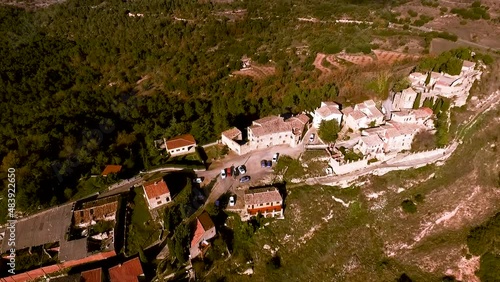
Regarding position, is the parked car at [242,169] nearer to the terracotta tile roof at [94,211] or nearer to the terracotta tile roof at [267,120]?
the terracotta tile roof at [267,120]

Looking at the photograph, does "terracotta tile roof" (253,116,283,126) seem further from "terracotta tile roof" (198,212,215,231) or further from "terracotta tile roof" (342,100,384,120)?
"terracotta tile roof" (198,212,215,231)

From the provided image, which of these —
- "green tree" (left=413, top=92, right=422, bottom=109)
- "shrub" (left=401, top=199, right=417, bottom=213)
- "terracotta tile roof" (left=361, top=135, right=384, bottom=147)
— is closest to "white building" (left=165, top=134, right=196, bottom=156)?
"terracotta tile roof" (left=361, top=135, right=384, bottom=147)

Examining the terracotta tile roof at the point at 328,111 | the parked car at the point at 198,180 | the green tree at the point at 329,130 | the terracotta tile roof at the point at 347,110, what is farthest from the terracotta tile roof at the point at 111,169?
the terracotta tile roof at the point at 347,110

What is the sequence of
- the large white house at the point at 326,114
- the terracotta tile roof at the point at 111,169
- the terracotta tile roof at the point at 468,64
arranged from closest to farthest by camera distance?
the terracotta tile roof at the point at 111,169 → the large white house at the point at 326,114 → the terracotta tile roof at the point at 468,64

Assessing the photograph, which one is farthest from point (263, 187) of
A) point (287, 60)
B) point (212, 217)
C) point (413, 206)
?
point (287, 60)

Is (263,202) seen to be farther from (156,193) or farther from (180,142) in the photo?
(180,142)

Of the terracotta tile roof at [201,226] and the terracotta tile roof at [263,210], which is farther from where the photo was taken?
the terracotta tile roof at [263,210]
